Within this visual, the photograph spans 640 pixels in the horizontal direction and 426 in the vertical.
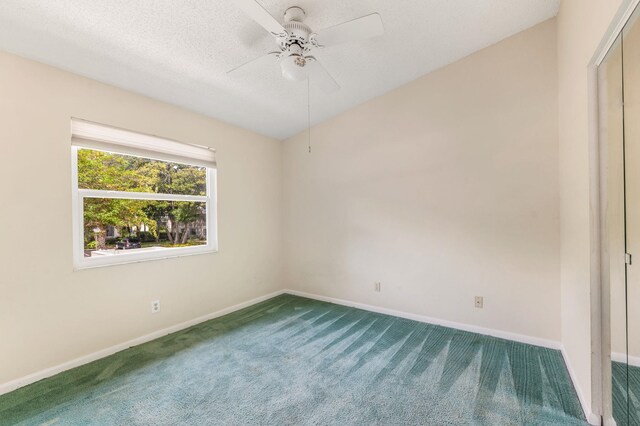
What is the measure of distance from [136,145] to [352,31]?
2.22 meters

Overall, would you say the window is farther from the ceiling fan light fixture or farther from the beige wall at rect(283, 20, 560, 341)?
the ceiling fan light fixture

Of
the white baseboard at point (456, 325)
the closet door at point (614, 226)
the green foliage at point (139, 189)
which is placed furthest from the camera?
the white baseboard at point (456, 325)

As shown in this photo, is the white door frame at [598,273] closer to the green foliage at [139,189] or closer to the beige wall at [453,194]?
the beige wall at [453,194]

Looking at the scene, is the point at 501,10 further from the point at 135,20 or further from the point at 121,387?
the point at 121,387

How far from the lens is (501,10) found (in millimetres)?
2326

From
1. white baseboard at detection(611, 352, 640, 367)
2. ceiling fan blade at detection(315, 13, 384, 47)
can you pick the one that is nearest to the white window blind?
ceiling fan blade at detection(315, 13, 384, 47)

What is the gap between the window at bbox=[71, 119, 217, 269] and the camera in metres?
2.38

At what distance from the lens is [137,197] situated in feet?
8.84

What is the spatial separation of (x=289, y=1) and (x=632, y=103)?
2.00m

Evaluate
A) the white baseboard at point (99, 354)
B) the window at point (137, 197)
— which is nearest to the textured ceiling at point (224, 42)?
the window at point (137, 197)

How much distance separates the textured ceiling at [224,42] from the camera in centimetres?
178

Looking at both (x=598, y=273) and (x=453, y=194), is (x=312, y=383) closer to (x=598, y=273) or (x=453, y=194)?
(x=598, y=273)

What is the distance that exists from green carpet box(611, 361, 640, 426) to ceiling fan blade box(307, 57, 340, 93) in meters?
2.41

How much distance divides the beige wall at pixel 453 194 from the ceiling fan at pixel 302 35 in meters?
1.60
